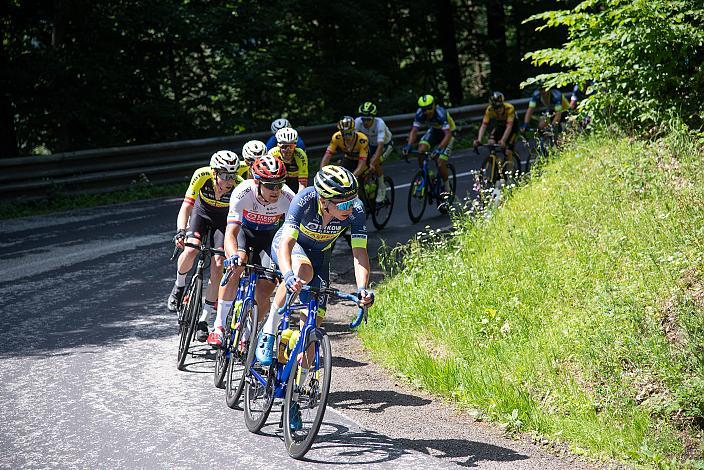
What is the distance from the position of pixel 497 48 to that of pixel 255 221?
23.1 m

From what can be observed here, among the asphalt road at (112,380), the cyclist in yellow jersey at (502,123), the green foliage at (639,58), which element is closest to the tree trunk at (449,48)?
the cyclist in yellow jersey at (502,123)

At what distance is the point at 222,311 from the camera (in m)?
7.85

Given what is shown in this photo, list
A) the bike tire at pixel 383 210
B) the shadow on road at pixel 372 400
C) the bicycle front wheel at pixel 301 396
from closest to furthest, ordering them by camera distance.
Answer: the bicycle front wheel at pixel 301 396 < the shadow on road at pixel 372 400 < the bike tire at pixel 383 210

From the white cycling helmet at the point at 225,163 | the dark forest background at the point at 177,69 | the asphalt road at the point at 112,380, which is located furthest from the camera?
the dark forest background at the point at 177,69

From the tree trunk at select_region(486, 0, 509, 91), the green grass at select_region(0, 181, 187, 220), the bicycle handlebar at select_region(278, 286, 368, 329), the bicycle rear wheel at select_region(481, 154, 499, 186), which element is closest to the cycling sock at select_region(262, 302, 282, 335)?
the bicycle handlebar at select_region(278, 286, 368, 329)

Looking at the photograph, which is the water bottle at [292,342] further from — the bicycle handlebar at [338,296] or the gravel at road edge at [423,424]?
the gravel at road edge at [423,424]

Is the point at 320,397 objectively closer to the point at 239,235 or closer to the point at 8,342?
the point at 239,235

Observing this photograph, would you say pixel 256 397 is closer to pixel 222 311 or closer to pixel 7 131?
pixel 222 311

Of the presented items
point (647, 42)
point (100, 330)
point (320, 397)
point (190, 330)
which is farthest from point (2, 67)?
point (320, 397)

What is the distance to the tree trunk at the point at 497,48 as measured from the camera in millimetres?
29172

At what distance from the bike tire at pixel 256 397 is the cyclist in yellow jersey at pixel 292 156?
156 inches

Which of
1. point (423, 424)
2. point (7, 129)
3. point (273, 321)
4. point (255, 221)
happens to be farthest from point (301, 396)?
point (7, 129)

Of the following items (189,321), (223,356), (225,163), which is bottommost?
(223,356)

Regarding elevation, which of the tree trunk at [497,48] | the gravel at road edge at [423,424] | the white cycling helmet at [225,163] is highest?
the tree trunk at [497,48]
